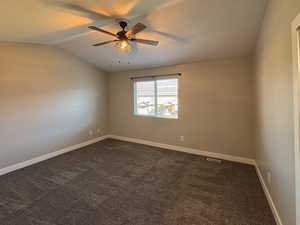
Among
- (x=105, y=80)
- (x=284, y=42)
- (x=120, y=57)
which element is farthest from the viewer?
(x=105, y=80)

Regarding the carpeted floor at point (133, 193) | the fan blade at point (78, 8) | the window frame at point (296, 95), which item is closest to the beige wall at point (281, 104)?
the window frame at point (296, 95)

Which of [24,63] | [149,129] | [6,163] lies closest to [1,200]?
[6,163]

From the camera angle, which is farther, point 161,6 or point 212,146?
point 212,146

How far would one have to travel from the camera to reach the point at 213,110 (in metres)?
3.73

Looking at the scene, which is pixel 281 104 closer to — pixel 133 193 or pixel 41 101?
pixel 133 193

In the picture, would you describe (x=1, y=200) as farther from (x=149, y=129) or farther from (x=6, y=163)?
(x=149, y=129)

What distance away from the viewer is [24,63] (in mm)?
3350

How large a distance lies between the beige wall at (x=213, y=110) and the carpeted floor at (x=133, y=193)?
Answer: 0.52 metres

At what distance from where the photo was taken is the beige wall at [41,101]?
3.14m

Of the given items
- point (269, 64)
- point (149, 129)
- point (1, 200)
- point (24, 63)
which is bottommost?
point (1, 200)

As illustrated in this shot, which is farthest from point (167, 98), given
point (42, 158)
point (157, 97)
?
point (42, 158)

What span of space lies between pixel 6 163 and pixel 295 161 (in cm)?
460

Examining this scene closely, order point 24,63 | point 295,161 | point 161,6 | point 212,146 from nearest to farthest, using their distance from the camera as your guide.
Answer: point 295,161, point 161,6, point 24,63, point 212,146

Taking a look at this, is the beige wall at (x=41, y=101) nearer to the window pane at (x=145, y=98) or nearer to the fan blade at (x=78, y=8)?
the window pane at (x=145, y=98)
